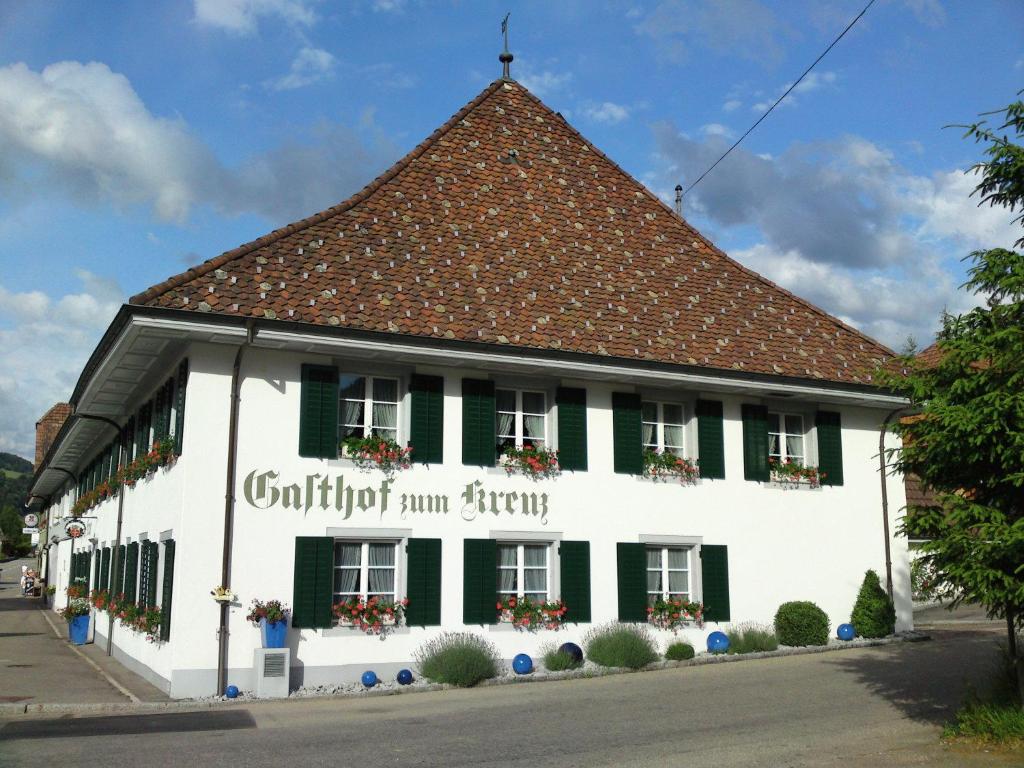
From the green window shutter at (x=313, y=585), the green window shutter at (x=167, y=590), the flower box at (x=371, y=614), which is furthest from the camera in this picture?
the flower box at (x=371, y=614)

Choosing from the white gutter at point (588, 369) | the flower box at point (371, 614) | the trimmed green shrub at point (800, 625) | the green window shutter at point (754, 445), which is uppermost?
the white gutter at point (588, 369)

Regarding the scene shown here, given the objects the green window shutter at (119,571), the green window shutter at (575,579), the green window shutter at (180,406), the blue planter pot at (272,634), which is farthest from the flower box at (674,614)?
the green window shutter at (119,571)

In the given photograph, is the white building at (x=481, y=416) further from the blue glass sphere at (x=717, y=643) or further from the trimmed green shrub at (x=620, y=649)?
the trimmed green shrub at (x=620, y=649)

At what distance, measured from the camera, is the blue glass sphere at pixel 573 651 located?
16.0 meters

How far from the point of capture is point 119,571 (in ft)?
66.9

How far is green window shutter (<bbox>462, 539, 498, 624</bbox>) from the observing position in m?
15.8

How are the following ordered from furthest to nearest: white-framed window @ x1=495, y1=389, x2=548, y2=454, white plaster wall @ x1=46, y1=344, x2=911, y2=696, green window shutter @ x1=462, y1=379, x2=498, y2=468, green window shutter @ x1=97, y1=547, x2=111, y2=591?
green window shutter @ x1=97, y1=547, x2=111, y2=591 → white-framed window @ x1=495, y1=389, x2=548, y2=454 → green window shutter @ x1=462, y1=379, x2=498, y2=468 → white plaster wall @ x1=46, y1=344, x2=911, y2=696

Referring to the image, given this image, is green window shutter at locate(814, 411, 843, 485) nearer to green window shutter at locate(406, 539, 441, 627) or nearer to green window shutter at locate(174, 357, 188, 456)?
green window shutter at locate(406, 539, 441, 627)

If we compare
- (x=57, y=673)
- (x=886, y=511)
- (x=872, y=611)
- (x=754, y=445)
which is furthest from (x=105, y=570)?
(x=886, y=511)

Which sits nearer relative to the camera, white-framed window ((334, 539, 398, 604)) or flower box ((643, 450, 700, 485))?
white-framed window ((334, 539, 398, 604))

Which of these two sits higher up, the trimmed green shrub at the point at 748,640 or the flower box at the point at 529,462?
the flower box at the point at 529,462

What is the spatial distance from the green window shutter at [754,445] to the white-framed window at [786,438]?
49 cm

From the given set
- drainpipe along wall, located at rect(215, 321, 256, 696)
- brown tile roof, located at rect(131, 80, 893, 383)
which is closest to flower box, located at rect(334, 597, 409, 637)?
drainpipe along wall, located at rect(215, 321, 256, 696)

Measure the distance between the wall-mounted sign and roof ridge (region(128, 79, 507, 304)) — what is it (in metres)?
2.86
